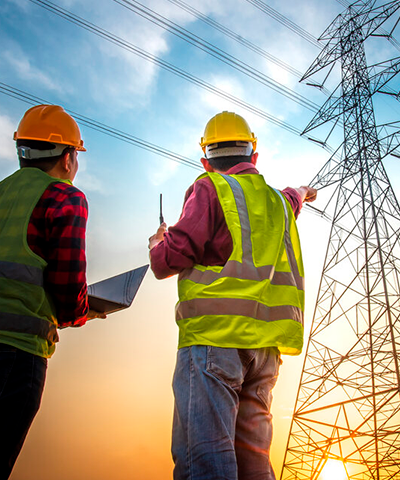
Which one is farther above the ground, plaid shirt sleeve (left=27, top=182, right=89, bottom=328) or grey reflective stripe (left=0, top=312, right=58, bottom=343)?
plaid shirt sleeve (left=27, top=182, right=89, bottom=328)

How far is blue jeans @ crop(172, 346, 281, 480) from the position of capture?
1.42m

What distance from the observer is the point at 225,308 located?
64.4 inches

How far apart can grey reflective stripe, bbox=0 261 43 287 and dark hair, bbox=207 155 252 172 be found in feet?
3.54

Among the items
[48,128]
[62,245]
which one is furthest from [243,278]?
[48,128]

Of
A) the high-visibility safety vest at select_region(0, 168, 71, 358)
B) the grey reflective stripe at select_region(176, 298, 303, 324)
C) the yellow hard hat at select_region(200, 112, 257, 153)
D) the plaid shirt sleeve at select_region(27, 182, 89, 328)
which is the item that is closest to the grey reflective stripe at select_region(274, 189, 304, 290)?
the grey reflective stripe at select_region(176, 298, 303, 324)

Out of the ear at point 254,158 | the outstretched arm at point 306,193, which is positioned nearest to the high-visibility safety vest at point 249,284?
the ear at point 254,158

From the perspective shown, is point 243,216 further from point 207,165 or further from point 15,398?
point 15,398

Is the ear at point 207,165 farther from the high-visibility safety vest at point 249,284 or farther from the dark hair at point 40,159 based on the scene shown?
the dark hair at point 40,159

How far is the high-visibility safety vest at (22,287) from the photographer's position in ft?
5.25

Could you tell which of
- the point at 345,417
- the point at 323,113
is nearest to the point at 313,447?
the point at 345,417

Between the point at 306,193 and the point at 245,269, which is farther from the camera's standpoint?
the point at 306,193

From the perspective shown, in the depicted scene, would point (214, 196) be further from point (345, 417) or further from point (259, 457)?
point (345, 417)

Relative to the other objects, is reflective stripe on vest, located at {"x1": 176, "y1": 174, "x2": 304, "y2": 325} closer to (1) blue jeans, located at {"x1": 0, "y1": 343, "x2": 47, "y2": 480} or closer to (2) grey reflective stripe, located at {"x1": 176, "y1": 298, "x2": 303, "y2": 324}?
(2) grey reflective stripe, located at {"x1": 176, "y1": 298, "x2": 303, "y2": 324}

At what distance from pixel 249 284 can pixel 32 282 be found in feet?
2.92
